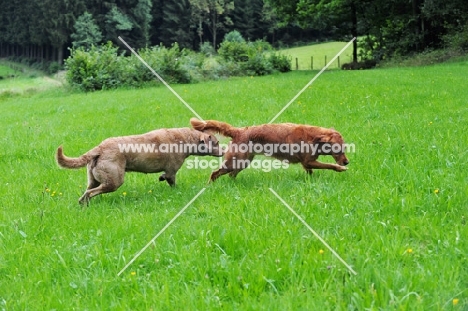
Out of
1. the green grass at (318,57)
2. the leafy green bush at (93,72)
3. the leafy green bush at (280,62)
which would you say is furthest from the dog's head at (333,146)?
the green grass at (318,57)

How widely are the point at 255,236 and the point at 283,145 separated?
231 centimetres

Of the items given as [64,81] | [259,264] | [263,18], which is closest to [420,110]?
[259,264]

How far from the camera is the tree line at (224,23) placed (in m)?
34.5

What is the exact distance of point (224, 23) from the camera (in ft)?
242

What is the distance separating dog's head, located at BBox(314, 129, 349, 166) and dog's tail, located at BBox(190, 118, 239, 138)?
1.08 meters

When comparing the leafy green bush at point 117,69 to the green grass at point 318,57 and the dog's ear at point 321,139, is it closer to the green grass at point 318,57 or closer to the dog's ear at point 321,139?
the green grass at point 318,57

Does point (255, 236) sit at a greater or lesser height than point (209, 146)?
lesser

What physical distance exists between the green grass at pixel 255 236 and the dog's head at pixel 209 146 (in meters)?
0.43

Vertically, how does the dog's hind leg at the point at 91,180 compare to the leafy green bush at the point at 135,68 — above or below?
below

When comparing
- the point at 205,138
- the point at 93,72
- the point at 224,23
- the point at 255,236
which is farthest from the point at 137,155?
the point at 224,23

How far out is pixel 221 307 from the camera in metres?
2.85

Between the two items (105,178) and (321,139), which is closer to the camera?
(105,178)

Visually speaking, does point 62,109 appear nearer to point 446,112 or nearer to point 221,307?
point 446,112

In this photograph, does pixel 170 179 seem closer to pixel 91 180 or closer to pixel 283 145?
pixel 91 180
